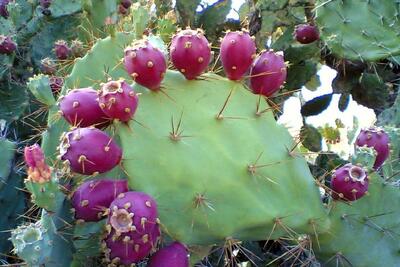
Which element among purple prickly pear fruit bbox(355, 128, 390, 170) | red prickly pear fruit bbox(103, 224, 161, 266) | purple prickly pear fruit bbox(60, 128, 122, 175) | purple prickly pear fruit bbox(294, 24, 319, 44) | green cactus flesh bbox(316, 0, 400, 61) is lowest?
purple prickly pear fruit bbox(294, 24, 319, 44)

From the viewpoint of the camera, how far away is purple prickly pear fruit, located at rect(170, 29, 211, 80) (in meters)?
1.71

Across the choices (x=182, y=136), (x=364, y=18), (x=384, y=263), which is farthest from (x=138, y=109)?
(x=364, y=18)

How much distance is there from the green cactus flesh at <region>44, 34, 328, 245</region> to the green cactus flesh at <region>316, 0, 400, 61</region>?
3.88 ft

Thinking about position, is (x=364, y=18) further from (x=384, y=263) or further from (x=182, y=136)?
(x=182, y=136)

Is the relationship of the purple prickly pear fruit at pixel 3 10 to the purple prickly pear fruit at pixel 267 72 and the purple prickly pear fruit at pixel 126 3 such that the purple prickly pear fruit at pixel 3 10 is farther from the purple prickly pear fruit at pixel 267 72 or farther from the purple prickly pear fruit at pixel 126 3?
the purple prickly pear fruit at pixel 267 72

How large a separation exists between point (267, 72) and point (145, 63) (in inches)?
13.5

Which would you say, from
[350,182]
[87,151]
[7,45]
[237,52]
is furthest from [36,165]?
[7,45]

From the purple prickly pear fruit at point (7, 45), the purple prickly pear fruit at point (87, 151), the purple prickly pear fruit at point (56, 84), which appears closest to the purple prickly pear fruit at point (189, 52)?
the purple prickly pear fruit at point (87, 151)

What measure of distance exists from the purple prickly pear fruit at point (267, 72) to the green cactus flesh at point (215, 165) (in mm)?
37

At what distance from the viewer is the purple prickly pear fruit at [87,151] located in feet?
4.99

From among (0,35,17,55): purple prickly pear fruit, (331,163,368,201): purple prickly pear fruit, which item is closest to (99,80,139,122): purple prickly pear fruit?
(331,163,368,201): purple prickly pear fruit

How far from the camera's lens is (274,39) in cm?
352

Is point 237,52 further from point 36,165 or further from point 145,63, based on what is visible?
point 36,165

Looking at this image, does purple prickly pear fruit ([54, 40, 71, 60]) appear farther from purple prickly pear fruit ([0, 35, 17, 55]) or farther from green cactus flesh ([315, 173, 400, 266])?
green cactus flesh ([315, 173, 400, 266])
